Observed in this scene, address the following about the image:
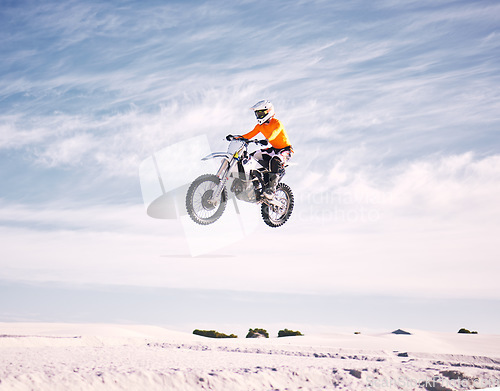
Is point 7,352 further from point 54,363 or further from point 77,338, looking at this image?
point 77,338

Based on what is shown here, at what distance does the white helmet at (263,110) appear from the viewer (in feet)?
34.7

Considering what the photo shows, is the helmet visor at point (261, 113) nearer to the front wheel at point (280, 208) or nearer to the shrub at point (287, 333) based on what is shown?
the front wheel at point (280, 208)

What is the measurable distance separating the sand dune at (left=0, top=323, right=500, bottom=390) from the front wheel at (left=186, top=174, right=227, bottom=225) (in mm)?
5290

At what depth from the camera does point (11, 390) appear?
11.3 m

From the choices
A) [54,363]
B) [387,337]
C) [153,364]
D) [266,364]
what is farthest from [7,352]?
[387,337]

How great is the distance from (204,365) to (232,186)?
7.23m

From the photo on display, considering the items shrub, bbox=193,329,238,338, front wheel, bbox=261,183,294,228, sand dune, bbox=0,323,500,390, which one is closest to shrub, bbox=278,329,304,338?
shrub, bbox=193,329,238,338

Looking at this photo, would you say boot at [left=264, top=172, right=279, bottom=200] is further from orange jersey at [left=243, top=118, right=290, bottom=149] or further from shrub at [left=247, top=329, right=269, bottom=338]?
shrub at [left=247, top=329, right=269, bottom=338]

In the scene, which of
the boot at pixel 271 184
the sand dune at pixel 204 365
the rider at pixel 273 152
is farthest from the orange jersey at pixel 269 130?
the sand dune at pixel 204 365

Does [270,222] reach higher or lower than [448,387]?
higher

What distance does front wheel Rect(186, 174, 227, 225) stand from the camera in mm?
10141

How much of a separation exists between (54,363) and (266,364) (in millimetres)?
6673

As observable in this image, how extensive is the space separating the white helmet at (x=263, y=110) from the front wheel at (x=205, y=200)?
1.51 metres

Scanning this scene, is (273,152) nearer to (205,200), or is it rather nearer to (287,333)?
(205,200)
